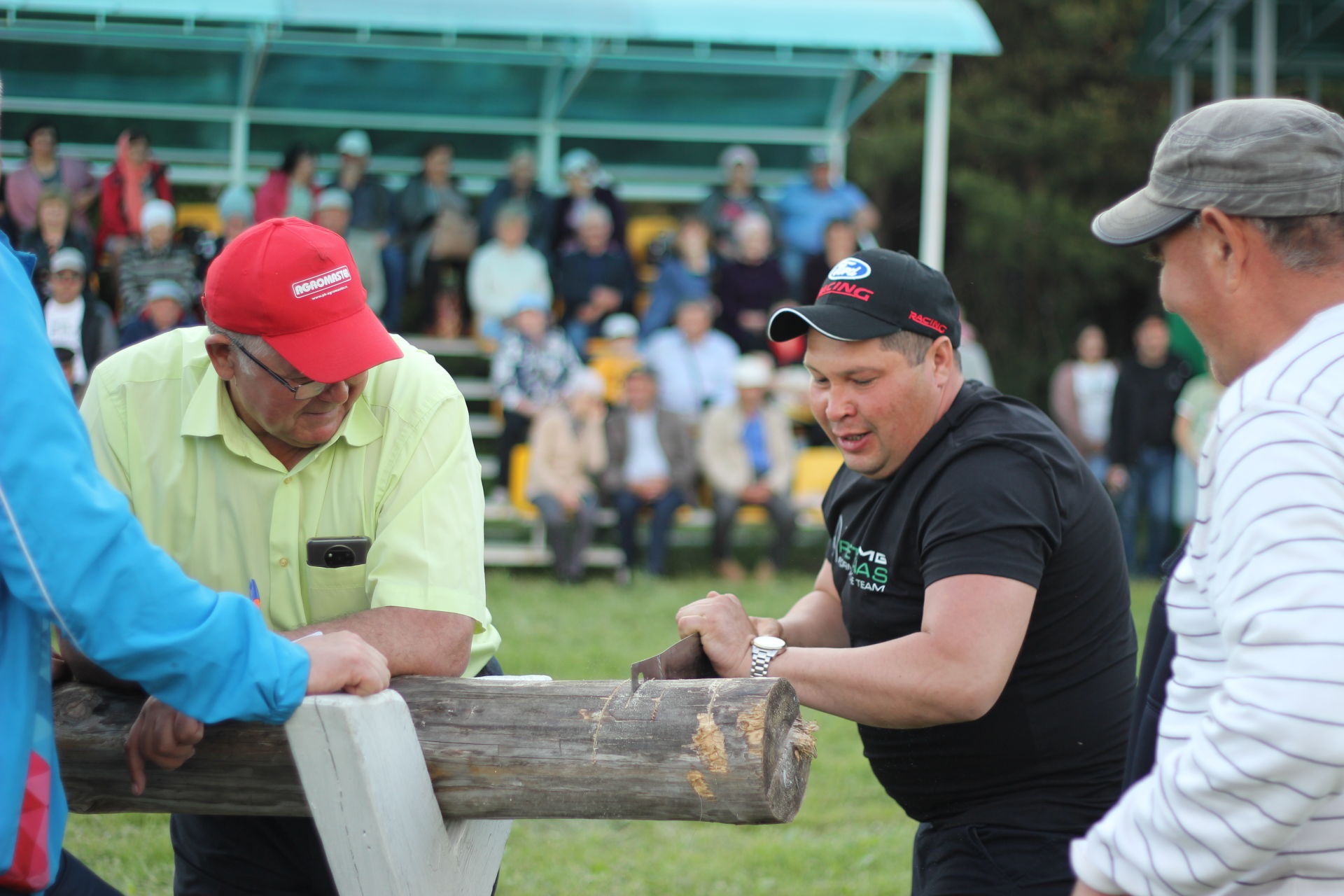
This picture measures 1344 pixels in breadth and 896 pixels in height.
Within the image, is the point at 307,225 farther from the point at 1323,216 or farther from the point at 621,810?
the point at 1323,216

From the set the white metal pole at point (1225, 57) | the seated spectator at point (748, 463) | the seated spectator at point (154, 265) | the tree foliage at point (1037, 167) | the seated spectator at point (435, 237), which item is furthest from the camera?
the tree foliage at point (1037, 167)

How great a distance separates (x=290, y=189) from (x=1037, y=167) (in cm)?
1267

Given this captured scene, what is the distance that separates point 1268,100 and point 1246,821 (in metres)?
0.97

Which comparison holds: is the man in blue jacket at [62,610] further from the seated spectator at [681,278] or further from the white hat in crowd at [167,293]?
the seated spectator at [681,278]

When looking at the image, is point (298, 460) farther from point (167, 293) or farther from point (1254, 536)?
point (167, 293)

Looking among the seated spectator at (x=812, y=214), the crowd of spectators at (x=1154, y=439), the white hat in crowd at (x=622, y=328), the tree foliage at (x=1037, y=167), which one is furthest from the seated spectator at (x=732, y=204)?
the tree foliage at (x=1037, y=167)

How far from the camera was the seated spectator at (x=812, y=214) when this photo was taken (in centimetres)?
1203

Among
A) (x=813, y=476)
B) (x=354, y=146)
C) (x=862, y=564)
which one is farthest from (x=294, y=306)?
(x=354, y=146)

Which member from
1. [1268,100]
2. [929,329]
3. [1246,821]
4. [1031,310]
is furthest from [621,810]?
[1031,310]

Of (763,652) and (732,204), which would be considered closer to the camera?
(763,652)

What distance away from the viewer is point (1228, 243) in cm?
165

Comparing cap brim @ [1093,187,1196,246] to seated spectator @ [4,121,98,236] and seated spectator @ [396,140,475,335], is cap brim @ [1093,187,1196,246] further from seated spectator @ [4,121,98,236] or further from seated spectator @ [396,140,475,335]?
seated spectator @ [396,140,475,335]

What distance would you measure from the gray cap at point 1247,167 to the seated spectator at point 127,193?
1019 centimetres

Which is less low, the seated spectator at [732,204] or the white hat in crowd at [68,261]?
the seated spectator at [732,204]
